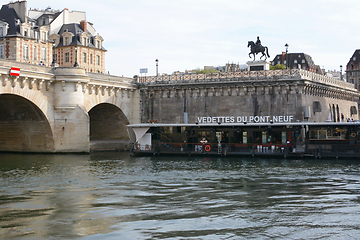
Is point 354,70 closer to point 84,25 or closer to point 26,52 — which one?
point 84,25

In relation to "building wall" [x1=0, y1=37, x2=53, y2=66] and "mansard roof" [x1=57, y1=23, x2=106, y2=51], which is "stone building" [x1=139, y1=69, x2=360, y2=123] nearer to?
"building wall" [x1=0, y1=37, x2=53, y2=66]

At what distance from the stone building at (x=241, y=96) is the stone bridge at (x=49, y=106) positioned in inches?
277

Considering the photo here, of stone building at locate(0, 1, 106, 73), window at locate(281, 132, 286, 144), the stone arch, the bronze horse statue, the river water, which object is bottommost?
the river water

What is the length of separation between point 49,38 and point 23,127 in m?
39.9

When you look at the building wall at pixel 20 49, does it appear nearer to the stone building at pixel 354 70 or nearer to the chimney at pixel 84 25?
the chimney at pixel 84 25

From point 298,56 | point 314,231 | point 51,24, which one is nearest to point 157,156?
point 314,231

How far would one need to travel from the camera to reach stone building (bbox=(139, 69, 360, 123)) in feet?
172

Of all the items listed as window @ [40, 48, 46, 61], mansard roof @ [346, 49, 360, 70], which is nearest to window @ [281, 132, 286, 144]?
window @ [40, 48, 46, 61]

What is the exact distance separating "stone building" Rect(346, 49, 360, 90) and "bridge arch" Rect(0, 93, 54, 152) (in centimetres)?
10911

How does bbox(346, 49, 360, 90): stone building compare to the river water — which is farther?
bbox(346, 49, 360, 90): stone building

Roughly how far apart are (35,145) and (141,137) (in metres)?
11.7

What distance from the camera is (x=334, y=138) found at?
44375 mm

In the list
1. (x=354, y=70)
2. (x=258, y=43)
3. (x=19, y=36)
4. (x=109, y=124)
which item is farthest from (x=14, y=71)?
(x=354, y=70)

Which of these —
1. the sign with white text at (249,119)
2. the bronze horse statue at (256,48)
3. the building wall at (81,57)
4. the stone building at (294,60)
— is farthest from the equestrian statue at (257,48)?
the stone building at (294,60)
